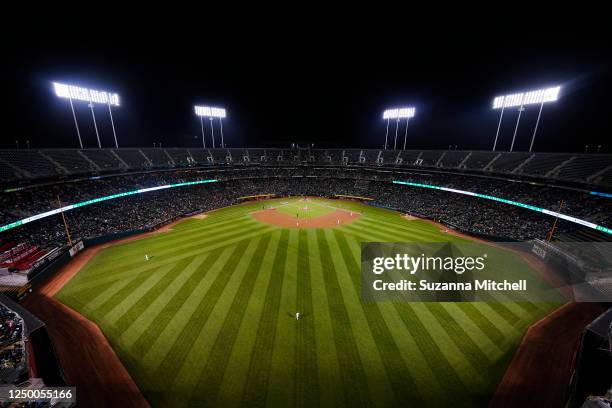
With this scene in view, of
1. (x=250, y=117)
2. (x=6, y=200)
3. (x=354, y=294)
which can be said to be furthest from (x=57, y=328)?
(x=250, y=117)

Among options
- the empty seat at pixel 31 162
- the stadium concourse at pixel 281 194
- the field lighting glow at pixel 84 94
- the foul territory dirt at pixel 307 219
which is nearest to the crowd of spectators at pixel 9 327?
the stadium concourse at pixel 281 194

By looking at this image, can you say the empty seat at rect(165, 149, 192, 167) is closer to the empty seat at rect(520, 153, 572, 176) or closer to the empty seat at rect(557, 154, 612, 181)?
the empty seat at rect(520, 153, 572, 176)

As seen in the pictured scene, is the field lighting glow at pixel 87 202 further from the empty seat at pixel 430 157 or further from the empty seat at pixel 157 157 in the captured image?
the empty seat at pixel 430 157

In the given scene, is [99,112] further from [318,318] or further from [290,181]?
Answer: [318,318]

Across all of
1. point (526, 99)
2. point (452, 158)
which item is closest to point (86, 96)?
point (452, 158)

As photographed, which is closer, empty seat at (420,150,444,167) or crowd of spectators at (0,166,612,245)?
crowd of spectators at (0,166,612,245)

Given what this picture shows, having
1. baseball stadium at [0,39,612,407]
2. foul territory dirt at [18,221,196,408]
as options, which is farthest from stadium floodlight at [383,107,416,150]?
foul territory dirt at [18,221,196,408]
